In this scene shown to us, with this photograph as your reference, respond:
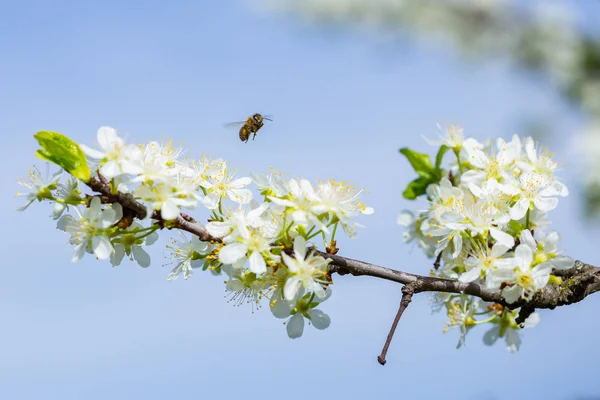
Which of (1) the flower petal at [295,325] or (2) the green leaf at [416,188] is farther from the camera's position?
(2) the green leaf at [416,188]

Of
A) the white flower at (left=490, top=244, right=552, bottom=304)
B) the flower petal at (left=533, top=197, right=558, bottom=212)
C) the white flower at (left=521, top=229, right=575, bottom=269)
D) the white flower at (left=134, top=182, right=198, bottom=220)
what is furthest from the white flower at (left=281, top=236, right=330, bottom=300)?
the flower petal at (left=533, top=197, right=558, bottom=212)

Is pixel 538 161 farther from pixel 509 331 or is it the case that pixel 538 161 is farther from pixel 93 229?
pixel 93 229

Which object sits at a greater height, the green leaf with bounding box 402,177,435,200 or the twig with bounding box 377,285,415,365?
the green leaf with bounding box 402,177,435,200

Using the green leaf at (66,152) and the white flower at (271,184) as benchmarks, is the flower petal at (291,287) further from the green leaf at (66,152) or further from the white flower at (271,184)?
the green leaf at (66,152)

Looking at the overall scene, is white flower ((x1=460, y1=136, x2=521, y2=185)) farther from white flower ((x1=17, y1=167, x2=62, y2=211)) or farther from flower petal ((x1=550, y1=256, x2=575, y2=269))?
white flower ((x1=17, y1=167, x2=62, y2=211))

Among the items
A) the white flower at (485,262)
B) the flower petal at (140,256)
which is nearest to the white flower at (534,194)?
the white flower at (485,262)

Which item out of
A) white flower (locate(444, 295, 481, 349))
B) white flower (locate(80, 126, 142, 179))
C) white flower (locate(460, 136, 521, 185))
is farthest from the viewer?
white flower (locate(444, 295, 481, 349))

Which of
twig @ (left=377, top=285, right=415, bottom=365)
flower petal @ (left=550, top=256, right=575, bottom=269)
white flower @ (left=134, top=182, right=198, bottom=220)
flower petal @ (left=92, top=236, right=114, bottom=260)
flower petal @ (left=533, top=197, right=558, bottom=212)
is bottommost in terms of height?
twig @ (left=377, top=285, right=415, bottom=365)
